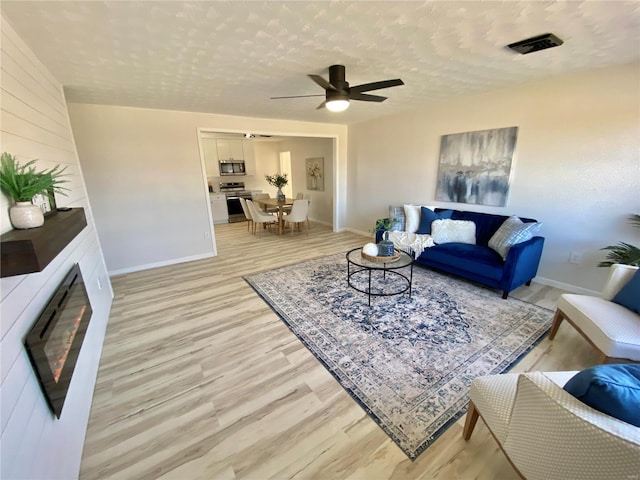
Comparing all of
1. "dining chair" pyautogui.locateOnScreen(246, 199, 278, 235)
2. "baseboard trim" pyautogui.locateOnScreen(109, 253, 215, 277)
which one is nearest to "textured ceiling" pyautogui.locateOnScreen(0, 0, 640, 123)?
"baseboard trim" pyautogui.locateOnScreen(109, 253, 215, 277)

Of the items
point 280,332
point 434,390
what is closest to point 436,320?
point 434,390

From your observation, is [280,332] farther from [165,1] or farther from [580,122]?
[580,122]

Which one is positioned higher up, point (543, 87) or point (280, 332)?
point (543, 87)

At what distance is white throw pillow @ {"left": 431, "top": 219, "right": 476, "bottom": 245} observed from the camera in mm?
3598

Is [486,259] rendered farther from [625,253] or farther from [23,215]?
[23,215]

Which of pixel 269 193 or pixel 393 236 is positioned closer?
pixel 393 236

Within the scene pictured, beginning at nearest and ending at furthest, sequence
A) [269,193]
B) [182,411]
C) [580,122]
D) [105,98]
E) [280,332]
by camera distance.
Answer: [182,411], [280,332], [580,122], [105,98], [269,193]

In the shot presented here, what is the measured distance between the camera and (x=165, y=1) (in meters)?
1.44

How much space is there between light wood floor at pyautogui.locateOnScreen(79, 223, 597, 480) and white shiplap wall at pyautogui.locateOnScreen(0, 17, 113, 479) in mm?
196

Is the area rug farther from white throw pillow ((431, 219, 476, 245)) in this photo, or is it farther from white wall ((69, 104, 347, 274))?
white wall ((69, 104, 347, 274))

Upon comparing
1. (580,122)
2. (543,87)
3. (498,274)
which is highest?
(543,87)

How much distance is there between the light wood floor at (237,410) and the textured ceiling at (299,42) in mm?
2418

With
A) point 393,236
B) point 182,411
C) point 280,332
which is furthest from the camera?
point 393,236

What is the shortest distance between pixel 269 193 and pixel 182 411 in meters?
7.98
